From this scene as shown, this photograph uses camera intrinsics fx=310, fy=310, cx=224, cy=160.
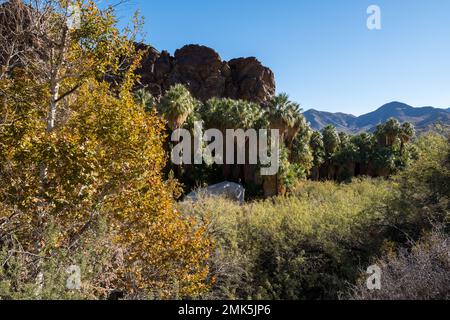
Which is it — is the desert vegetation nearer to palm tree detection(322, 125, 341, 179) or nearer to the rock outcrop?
palm tree detection(322, 125, 341, 179)

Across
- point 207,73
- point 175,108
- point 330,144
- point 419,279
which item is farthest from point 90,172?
point 207,73

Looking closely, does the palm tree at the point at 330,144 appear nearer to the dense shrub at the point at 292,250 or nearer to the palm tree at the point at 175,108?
the palm tree at the point at 175,108

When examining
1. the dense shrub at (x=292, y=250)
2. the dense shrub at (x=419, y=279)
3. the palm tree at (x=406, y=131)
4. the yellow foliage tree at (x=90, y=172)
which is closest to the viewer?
Answer: the dense shrub at (x=419, y=279)

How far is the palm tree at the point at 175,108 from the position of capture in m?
27.3

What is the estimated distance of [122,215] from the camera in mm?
7496

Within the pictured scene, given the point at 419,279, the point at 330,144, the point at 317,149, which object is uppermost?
the point at 330,144

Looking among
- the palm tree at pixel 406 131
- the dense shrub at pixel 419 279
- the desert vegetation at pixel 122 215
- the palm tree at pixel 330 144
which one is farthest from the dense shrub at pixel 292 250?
the palm tree at pixel 406 131

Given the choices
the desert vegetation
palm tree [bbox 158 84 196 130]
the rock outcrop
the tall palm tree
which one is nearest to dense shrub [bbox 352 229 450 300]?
the desert vegetation

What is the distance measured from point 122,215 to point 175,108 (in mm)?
20724

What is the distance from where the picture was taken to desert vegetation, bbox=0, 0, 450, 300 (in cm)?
608

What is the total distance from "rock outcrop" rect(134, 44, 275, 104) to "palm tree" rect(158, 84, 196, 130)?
116ft

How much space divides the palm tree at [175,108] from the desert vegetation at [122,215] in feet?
51.7

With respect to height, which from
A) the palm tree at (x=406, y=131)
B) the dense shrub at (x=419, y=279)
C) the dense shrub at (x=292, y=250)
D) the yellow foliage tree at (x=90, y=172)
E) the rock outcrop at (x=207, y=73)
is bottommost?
the dense shrub at (x=292, y=250)

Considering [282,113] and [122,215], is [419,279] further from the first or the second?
[282,113]
